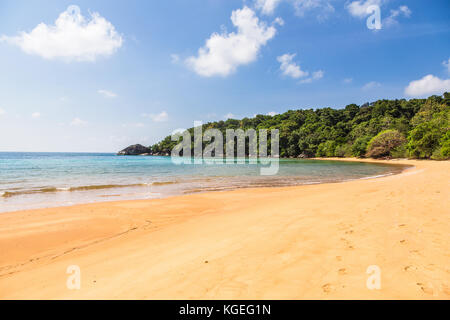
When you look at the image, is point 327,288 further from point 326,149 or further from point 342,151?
point 326,149

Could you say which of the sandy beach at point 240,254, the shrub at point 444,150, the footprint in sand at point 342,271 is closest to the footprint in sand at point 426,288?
the sandy beach at point 240,254

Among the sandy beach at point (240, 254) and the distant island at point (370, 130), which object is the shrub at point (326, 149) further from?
the sandy beach at point (240, 254)

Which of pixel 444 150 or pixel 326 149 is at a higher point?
pixel 326 149

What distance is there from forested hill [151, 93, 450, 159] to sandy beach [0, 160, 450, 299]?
178 ft

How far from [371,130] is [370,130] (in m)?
0.31

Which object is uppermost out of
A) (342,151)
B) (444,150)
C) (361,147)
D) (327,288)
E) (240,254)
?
(361,147)

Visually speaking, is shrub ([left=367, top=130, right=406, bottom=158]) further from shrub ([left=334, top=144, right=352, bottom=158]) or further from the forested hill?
shrub ([left=334, top=144, right=352, bottom=158])

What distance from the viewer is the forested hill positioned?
5066cm

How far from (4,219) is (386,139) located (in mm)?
80968

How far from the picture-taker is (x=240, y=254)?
4.05 meters

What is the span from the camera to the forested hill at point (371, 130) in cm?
5066

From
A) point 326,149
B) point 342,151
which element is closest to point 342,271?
point 342,151
